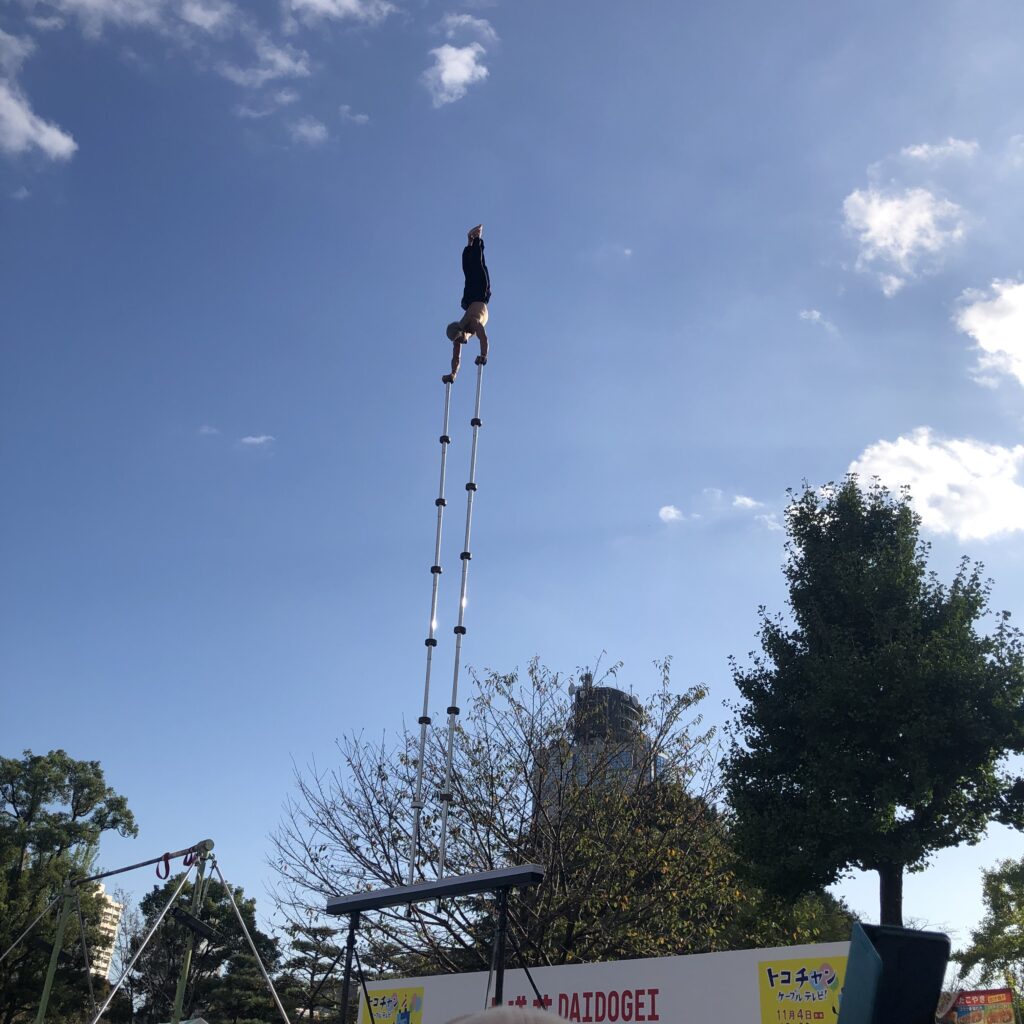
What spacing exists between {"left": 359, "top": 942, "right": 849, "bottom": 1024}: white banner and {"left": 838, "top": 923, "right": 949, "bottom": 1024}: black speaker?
8.56 meters

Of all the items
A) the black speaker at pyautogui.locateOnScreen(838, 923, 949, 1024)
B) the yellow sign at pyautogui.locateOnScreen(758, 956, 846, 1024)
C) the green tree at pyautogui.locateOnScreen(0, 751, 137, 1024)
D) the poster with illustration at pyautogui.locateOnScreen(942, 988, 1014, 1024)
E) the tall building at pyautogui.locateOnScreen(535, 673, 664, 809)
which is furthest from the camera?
the green tree at pyautogui.locateOnScreen(0, 751, 137, 1024)

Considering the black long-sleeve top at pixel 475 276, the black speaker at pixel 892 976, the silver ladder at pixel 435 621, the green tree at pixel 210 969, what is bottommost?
the green tree at pixel 210 969

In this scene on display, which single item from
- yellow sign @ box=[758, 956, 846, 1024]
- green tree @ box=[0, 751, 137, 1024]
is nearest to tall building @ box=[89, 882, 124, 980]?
green tree @ box=[0, 751, 137, 1024]

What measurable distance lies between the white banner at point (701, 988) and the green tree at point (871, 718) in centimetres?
610

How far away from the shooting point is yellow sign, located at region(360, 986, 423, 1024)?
1325 centimetres

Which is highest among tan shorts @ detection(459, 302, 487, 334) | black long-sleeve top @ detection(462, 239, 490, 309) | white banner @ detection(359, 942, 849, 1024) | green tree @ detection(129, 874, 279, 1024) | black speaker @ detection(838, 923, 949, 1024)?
black long-sleeve top @ detection(462, 239, 490, 309)

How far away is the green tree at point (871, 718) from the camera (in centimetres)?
1552

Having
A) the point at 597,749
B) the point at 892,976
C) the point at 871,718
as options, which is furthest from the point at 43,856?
the point at 892,976

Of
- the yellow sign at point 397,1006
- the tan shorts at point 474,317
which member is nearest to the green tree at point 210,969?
the yellow sign at point 397,1006

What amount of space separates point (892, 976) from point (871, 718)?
1606 centimetres

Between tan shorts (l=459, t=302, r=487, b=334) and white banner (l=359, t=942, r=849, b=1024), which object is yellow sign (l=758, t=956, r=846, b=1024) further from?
tan shorts (l=459, t=302, r=487, b=334)

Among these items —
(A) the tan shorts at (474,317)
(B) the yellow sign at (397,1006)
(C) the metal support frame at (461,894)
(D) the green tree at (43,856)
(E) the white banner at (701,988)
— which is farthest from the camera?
(D) the green tree at (43,856)

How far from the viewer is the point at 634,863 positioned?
19.6m

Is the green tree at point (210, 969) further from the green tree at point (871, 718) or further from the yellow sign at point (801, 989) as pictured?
the yellow sign at point (801, 989)
